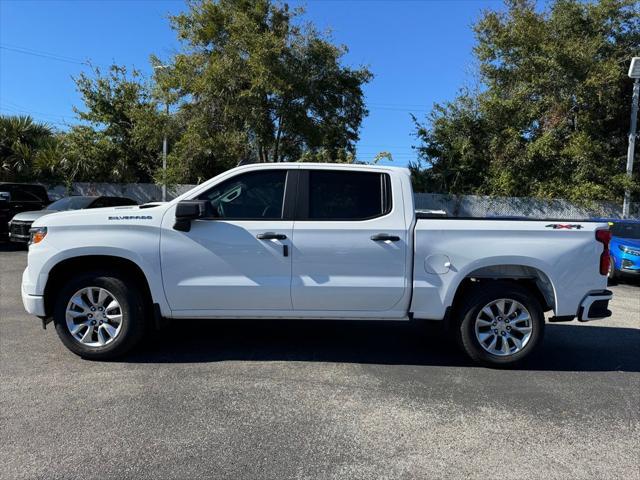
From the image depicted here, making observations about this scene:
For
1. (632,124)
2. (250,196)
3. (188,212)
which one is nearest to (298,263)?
(250,196)

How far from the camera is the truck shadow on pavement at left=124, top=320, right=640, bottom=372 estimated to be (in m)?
5.29

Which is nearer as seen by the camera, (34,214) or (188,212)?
(188,212)

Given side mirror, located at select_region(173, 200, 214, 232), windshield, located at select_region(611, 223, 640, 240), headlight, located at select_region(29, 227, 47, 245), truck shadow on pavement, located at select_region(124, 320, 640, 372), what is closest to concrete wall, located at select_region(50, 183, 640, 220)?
windshield, located at select_region(611, 223, 640, 240)

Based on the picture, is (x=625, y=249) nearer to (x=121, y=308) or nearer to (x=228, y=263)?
(x=228, y=263)

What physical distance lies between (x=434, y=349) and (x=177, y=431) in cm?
315

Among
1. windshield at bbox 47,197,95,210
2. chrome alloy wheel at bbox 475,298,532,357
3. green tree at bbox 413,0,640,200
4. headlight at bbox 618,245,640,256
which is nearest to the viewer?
chrome alloy wheel at bbox 475,298,532,357

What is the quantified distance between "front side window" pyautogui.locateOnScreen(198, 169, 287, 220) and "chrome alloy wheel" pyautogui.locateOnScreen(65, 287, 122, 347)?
1.37 m

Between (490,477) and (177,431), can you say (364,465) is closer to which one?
(490,477)

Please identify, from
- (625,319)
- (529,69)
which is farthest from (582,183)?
(625,319)

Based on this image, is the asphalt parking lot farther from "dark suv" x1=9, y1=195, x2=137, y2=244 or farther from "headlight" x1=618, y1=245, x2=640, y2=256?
"dark suv" x1=9, y1=195, x2=137, y2=244

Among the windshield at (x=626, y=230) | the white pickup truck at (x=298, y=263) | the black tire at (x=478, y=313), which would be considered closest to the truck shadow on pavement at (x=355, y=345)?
the black tire at (x=478, y=313)

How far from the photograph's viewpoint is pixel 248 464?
10.6ft

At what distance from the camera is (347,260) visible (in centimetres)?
491

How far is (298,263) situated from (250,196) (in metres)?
0.83
